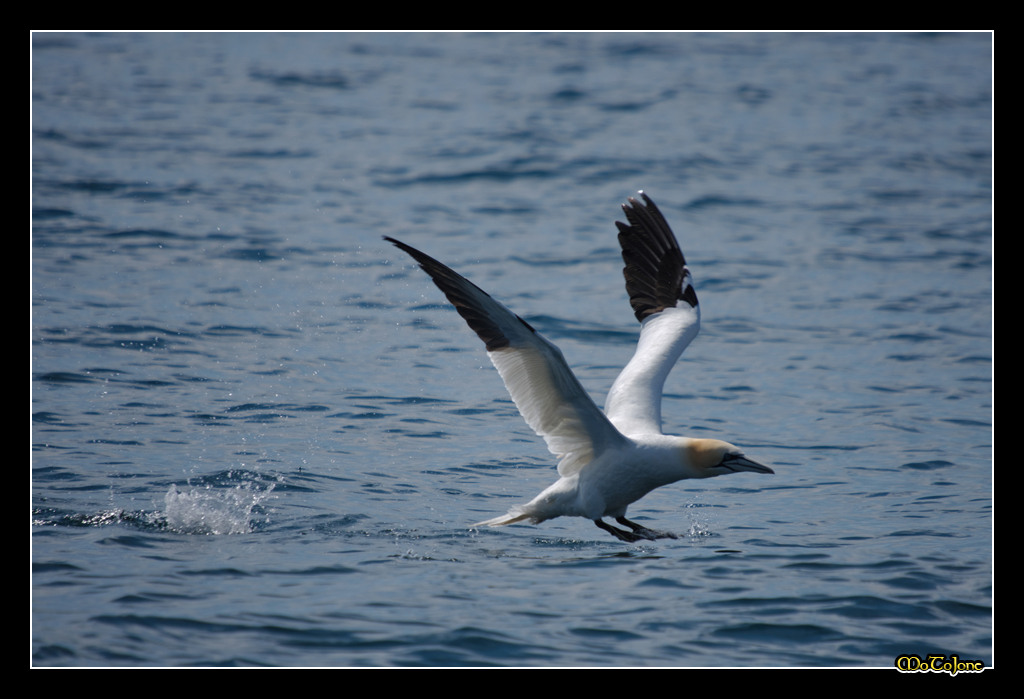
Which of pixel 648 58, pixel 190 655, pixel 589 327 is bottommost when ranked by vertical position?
pixel 190 655

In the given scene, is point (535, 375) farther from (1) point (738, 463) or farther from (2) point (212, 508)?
(2) point (212, 508)

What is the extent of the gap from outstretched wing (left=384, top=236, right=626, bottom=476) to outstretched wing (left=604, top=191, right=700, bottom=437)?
0.53 m

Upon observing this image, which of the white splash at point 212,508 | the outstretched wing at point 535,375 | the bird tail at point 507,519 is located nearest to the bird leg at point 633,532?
the outstretched wing at point 535,375

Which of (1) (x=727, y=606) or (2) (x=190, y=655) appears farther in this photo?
(1) (x=727, y=606)

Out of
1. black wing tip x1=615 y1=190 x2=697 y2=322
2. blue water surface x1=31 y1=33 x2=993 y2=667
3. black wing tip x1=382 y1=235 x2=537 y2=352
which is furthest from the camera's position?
black wing tip x1=615 y1=190 x2=697 y2=322

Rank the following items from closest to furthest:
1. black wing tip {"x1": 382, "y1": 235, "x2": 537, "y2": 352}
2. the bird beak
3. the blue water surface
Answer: the blue water surface < black wing tip {"x1": 382, "y1": 235, "x2": 537, "y2": 352} < the bird beak

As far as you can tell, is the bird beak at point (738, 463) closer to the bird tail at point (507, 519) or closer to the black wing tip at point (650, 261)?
the bird tail at point (507, 519)

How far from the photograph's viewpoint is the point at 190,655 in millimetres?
5289

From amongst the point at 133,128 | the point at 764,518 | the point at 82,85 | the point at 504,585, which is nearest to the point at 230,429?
the point at 504,585

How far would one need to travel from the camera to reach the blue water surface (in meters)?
5.94

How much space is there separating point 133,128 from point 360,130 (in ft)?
14.3

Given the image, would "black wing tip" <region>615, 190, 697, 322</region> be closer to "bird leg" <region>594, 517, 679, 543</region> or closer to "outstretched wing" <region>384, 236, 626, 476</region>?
"outstretched wing" <region>384, 236, 626, 476</region>

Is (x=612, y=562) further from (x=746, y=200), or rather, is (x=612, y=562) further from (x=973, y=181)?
(x=973, y=181)

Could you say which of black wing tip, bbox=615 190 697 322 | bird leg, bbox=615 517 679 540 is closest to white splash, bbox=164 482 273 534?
bird leg, bbox=615 517 679 540
